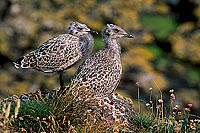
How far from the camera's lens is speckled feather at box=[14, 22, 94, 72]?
12.0 metres

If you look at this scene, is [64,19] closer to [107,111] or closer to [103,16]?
[103,16]

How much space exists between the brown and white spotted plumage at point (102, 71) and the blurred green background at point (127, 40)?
10325 millimetres

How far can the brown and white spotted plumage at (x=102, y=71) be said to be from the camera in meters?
11.5

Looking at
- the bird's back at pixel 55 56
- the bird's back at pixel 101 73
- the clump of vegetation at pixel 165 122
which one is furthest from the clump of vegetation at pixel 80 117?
Result: the bird's back at pixel 55 56

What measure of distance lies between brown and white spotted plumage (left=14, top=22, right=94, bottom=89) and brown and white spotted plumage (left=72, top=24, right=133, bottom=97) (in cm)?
20

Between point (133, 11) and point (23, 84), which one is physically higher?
point (133, 11)

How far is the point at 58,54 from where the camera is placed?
12.0 m

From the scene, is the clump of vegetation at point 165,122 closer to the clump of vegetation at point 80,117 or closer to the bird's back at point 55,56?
the clump of vegetation at point 80,117

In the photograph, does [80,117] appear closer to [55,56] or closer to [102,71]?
[102,71]

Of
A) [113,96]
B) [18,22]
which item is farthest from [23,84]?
[113,96]

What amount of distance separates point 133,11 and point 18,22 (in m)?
3.14

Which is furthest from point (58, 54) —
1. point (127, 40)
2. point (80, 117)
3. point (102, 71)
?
point (127, 40)

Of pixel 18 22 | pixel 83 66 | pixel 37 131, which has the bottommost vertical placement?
pixel 37 131

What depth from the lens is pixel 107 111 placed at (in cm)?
1132
